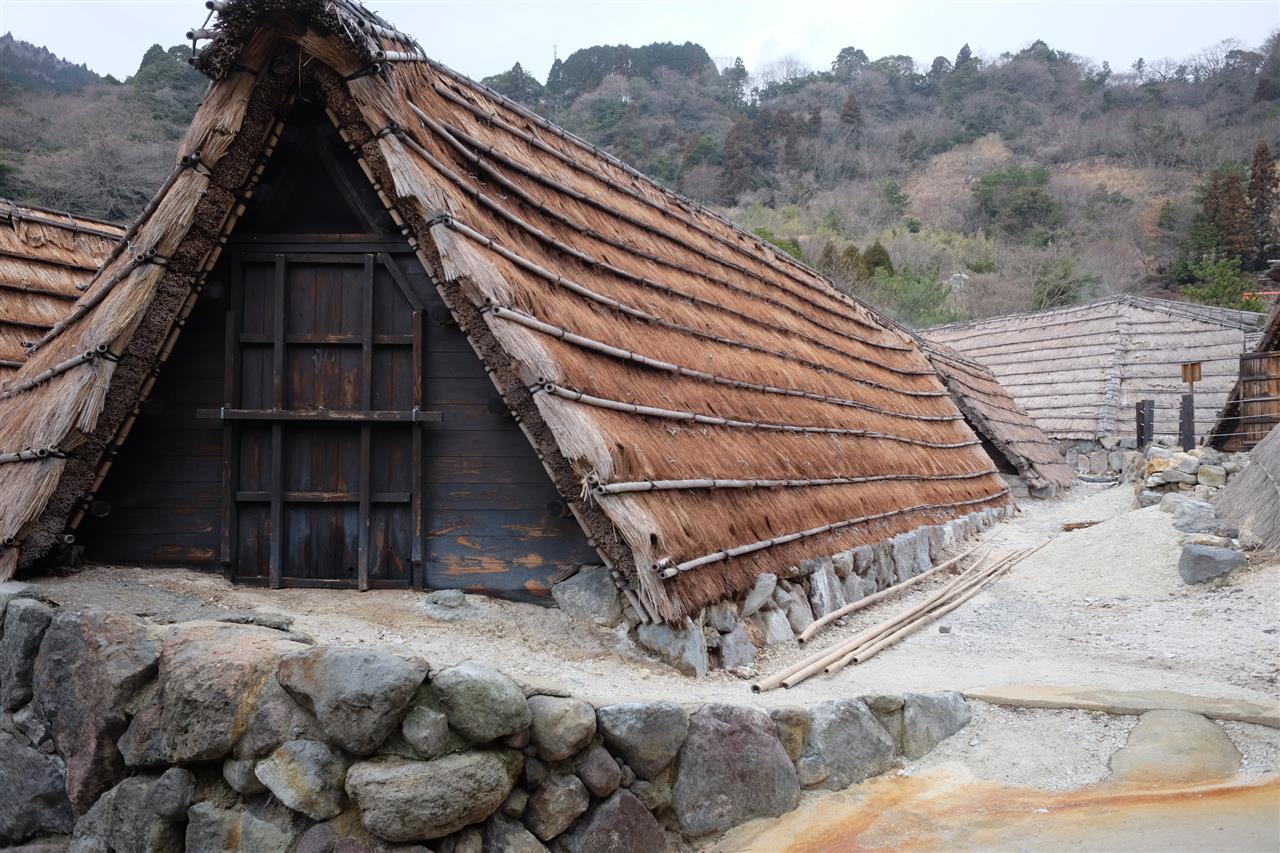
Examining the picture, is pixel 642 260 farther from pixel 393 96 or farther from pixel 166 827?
pixel 166 827

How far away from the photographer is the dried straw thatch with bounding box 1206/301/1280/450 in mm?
12832

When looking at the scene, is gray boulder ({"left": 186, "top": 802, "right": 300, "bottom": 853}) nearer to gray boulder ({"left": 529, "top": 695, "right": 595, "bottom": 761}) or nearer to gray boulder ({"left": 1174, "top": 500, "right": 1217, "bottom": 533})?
gray boulder ({"left": 529, "top": 695, "right": 595, "bottom": 761})

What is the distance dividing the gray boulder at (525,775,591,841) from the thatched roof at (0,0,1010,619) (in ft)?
3.58

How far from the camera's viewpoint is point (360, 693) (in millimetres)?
3238

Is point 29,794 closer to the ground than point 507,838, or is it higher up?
closer to the ground

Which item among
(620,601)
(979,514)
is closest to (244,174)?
(620,601)

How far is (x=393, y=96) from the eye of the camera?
4.75 meters

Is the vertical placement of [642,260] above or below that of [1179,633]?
above

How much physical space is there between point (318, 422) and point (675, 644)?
2482mm

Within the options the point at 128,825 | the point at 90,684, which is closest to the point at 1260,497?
the point at 128,825

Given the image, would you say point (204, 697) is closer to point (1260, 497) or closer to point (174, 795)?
point (174, 795)

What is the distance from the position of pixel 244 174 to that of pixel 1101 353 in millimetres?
20944

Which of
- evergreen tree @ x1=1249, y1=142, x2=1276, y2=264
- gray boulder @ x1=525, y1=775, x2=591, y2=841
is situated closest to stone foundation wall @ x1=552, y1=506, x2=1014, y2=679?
gray boulder @ x1=525, y1=775, x2=591, y2=841

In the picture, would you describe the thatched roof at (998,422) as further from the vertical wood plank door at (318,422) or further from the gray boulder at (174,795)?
the gray boulder at (174,795)
